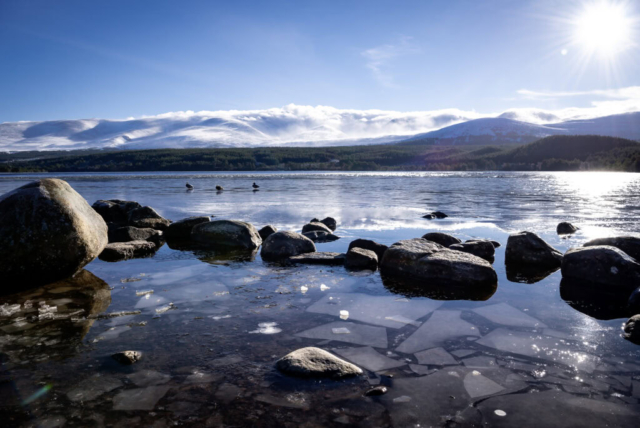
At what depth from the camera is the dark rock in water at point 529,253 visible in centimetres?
949

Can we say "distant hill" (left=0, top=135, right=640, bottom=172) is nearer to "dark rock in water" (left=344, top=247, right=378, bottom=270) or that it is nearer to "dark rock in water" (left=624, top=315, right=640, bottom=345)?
"dark rock in water" (left=344, top=247, right=378, bottom=270)

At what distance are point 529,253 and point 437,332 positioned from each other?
17.4ft

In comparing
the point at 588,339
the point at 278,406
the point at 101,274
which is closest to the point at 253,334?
the point at 278,406

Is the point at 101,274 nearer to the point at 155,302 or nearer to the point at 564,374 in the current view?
the point at 155,302

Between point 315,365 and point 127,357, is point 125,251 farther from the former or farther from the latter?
point 315,365

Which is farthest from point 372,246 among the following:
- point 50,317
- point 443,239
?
point 50,317

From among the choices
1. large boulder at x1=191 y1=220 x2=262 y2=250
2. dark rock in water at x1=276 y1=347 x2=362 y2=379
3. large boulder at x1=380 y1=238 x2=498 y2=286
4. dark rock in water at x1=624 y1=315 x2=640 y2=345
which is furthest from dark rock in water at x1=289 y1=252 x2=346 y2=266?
dark rock in water at x1=624 y1=315 x2=640 y2=345

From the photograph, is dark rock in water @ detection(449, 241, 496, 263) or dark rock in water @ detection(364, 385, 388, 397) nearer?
dark rock in water @ detection(364, 385, 388, 397)

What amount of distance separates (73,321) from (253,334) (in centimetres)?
261

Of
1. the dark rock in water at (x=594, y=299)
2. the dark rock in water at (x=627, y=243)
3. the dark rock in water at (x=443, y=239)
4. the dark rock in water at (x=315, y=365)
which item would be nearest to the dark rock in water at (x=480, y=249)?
the dark rock in water at (x=443, y=239)

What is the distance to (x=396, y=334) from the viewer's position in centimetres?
545

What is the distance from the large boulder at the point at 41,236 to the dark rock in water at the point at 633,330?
29.0 feet

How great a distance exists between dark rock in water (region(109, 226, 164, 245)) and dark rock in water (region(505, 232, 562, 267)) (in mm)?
9802

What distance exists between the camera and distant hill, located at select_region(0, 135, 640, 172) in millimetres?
128875
